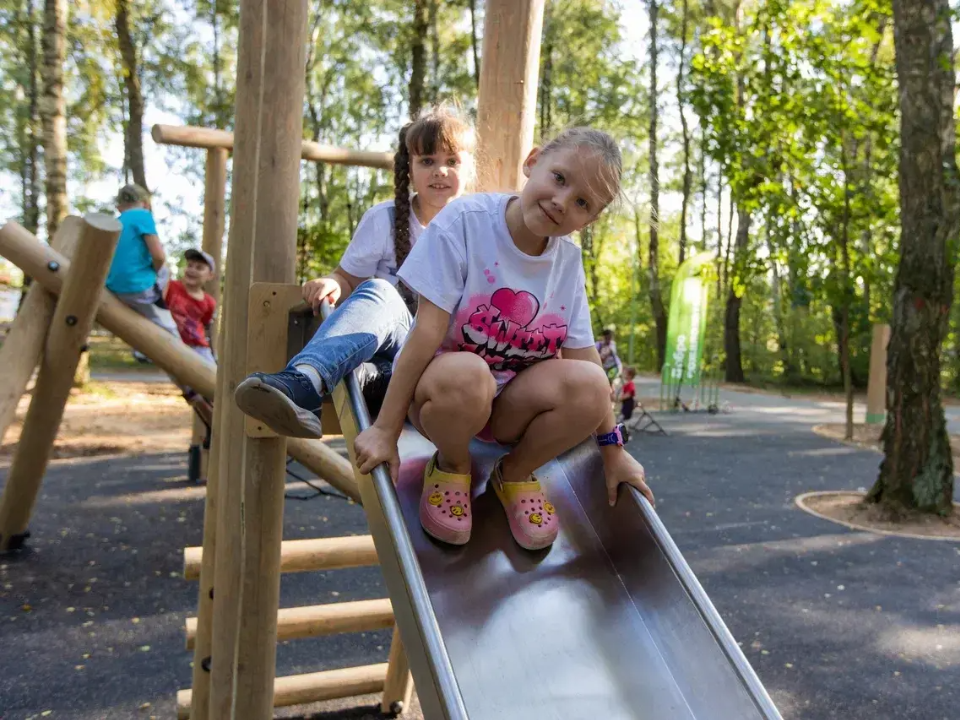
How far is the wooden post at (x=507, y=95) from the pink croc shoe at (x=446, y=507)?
42.3 inches

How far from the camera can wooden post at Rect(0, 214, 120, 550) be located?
149 inches

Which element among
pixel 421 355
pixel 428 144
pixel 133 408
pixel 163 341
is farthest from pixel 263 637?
pixel 133 408

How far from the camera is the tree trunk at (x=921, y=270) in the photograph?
628cm

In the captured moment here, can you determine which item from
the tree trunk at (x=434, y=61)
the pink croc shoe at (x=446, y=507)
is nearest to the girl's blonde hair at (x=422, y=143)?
the pink croc shoe at (x=446, y=507)

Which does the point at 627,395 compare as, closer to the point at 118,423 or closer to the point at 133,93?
the point at 118,423

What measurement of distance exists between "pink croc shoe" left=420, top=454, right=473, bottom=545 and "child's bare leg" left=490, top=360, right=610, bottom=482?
19cm

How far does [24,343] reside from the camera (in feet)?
13.2

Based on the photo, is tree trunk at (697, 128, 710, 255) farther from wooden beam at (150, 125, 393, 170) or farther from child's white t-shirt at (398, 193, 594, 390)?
child's white t-shirt at (398, 193, 594, 390)

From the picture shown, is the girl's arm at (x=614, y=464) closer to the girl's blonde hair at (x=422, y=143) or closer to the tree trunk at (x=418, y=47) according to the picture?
the girl's blonde hair at (x=422, y=143)

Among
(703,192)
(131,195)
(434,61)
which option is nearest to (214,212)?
(131,195)

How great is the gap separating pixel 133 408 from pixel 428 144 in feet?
33.8

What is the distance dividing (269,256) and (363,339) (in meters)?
0.44

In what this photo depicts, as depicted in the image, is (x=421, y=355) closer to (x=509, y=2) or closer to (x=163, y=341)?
(x=509, y=2)

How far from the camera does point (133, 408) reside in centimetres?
1153
